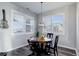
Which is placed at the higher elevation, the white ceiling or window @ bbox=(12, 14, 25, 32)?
the white ceiling

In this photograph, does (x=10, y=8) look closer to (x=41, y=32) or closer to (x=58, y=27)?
(x=41, y=32)

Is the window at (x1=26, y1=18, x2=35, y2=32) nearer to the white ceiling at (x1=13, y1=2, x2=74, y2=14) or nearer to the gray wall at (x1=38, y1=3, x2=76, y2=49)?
the white ceiling at (x1=13, y1=2, x2=74, y2=14)

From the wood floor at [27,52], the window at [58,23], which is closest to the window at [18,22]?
the wood floor at [27,52]

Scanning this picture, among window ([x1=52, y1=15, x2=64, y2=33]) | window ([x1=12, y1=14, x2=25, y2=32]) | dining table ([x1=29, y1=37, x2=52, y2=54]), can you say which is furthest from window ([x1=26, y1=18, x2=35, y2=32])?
window ([x1=52, y1=15, x2=64, y2=33])

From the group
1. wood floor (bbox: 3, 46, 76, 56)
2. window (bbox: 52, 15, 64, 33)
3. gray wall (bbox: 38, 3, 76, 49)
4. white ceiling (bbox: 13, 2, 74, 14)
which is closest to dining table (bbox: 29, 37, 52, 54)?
wood floor (bbox: 3, 46, 76, 56)

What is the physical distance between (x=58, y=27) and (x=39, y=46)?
0.80 metres

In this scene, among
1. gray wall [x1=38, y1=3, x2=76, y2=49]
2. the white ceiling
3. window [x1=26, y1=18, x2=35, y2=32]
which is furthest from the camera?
window [x1=26, y1=18, x2=35, y2=32]

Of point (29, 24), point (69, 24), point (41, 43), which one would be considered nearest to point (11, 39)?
point (29, 24)

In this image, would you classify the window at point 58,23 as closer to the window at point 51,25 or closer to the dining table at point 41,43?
the window at point 51,25

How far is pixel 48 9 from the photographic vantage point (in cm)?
233

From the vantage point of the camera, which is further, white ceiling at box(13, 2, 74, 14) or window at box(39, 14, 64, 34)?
window at box(39, 14, 64, 34)

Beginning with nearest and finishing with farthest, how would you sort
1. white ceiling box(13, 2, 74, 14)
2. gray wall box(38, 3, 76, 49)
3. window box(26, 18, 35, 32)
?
white ceiling box(13, 2, 74, 14) → gray wall box(38, 3, 76, 49) → window box(26, 18, 35, 32)

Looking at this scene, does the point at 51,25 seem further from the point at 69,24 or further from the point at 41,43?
the point at 41,43

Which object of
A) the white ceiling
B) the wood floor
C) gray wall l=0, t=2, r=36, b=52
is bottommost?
the wood floor
